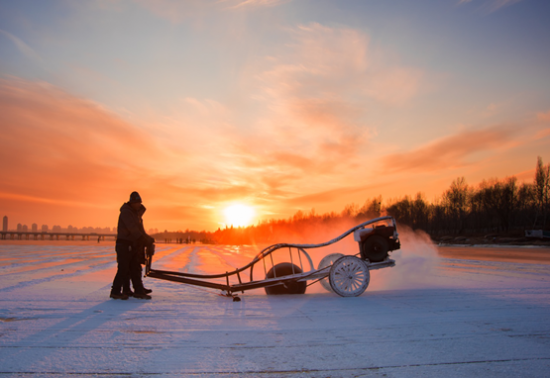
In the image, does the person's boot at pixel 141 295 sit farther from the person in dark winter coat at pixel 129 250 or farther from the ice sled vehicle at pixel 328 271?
the ice sled vehicle at pixel 328 271

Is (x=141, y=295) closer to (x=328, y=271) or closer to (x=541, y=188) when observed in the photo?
(x=328, y=271)

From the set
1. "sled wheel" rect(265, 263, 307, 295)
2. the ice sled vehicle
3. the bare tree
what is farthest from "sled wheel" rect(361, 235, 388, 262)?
the bare tree

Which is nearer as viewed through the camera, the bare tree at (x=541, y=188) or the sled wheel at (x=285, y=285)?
the sled wheel at (x=285, y=285)

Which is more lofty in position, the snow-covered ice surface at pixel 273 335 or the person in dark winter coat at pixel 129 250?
the person in dark winter coat at pixel 129 250

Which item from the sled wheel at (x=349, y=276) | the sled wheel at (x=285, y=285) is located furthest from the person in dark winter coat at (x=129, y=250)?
the sled wheel at (x=349, y=276)

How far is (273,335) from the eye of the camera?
198 inches

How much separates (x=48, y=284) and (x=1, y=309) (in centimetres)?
345

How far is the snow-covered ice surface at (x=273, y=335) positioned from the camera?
3.83 metres

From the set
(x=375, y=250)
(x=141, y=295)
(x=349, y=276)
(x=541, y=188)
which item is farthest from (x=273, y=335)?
(x=541, y=188)

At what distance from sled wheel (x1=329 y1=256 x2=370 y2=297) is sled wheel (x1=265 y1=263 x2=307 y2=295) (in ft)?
3.17

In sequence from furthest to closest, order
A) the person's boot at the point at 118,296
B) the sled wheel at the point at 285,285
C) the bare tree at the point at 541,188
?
the bare tree at the point at 541,188, the sled wheel at the point at 285,285, the person's boot at the point at 118,296

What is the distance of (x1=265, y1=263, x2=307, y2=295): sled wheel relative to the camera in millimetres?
8711

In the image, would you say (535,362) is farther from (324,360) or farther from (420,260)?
(420,260)

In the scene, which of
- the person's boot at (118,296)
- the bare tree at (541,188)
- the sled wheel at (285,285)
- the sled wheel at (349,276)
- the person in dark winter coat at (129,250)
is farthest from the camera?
the bare tree at (541,188)
